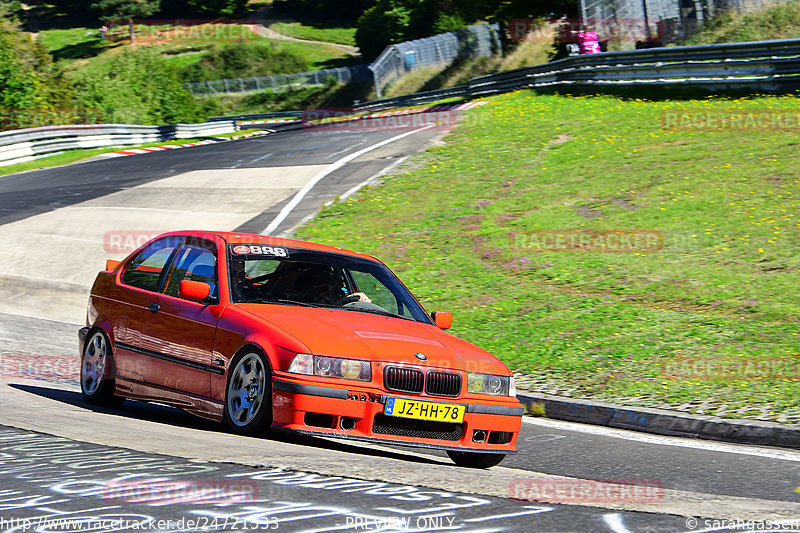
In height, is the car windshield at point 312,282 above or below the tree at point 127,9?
below

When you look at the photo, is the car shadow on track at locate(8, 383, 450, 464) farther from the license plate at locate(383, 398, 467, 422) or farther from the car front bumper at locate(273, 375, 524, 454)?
the license plate at locate(383, 398, 467, 422)

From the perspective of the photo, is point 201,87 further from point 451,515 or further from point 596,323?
point 451,515

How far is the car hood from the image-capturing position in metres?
6.60

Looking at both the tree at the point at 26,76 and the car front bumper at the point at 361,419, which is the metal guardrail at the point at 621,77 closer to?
the tree at the point at 26,76

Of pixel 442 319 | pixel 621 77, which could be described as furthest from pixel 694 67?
pixel 442 319

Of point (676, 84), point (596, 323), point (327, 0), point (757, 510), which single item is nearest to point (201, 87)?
point (327, 0)

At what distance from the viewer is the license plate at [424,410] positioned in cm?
653

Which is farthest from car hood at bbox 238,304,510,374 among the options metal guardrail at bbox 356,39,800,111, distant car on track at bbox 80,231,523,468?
metal guardrail at bbox 356,39,800,111

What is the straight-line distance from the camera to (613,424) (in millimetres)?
8930

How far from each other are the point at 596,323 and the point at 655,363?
4.95ft

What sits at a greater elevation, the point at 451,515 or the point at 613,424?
the point at 451,515

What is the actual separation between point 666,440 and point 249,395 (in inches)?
145

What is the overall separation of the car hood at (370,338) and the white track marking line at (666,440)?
1.76m

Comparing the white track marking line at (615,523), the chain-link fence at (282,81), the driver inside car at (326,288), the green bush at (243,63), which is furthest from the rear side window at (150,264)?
the green bush at (243,63)
